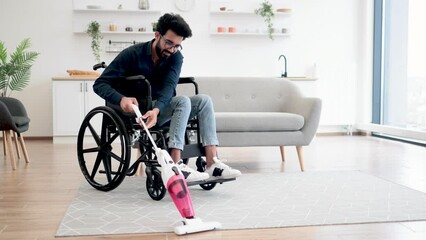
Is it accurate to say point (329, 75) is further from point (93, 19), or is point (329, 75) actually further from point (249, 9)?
point (93, 19)

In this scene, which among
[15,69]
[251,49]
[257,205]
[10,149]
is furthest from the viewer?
[251,49]

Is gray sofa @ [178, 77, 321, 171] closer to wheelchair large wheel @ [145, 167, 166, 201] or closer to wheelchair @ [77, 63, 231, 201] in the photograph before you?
wheelchair @ [77, 63, 231, 201]

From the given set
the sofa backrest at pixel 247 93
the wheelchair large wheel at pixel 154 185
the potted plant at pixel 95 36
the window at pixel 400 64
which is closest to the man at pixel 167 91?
the wheelchair large wheel at pixel 154 185

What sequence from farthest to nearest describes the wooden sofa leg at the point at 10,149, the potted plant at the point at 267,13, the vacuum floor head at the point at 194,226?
1. the potted plant at the point at 267,13
2. the wooden sofa leg at the point at 10,149
3. the vacuum floor head at the point at 194,226

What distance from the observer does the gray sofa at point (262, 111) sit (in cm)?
348

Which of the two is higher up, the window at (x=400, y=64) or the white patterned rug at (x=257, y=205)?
the window at (x=400, y=64)

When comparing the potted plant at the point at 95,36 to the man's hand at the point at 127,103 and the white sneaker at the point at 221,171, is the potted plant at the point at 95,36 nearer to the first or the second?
the man's hand at the point at 127,103

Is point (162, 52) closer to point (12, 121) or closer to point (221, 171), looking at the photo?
point (221, 171)

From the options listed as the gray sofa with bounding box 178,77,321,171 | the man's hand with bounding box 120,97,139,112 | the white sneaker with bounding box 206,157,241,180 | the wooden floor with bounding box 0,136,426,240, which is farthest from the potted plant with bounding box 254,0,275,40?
the man's hand with bounding box 120,97,139,112

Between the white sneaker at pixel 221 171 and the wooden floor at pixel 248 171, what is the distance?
54 centimetres

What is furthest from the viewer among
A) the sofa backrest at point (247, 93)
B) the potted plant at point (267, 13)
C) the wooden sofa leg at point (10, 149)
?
the potted plant at point (267, 13)

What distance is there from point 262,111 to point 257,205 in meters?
1.65

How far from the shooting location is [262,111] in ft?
13.1

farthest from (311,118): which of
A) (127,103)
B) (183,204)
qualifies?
(183,204)
